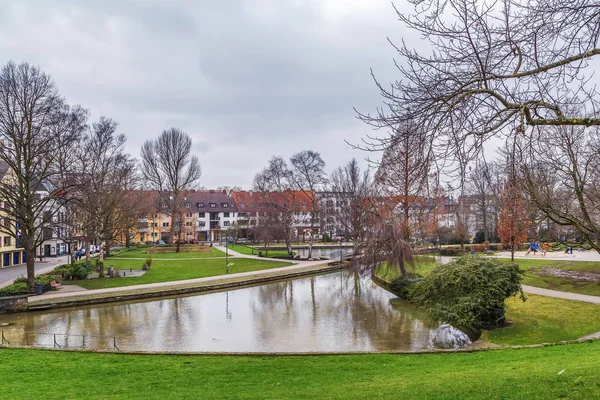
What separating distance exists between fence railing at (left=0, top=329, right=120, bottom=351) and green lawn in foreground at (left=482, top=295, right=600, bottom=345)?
1391 cm

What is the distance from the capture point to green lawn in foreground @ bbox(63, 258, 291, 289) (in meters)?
28.3

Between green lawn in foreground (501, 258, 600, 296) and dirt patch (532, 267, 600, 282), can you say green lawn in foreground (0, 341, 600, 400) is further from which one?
dirt patch (532, 267, 600, 282)

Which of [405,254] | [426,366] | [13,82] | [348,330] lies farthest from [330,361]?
[13,82]

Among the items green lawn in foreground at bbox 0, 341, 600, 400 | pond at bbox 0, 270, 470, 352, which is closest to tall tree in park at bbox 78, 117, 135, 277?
pond at bbox 0, 270, 470, 352

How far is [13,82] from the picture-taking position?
23516 millimetres

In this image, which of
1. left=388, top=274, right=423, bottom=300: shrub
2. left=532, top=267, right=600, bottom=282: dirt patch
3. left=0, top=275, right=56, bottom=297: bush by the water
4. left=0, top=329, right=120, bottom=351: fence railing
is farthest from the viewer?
left=532, top=267, right=600, bottom=282: dirt patch

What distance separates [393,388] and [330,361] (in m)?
4.00

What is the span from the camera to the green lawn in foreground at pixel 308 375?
727 cm

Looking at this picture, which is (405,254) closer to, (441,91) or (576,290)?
(576,290)

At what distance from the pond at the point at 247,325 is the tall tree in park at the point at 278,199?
19.8m

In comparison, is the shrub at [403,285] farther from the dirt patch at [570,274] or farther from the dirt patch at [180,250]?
the dirt patch at [180,250]

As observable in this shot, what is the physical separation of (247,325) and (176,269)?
1894 cm

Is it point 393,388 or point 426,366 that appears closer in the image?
point 393,388

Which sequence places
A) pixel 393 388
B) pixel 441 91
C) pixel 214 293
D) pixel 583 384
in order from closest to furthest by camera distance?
1. pixel 441 91
2. pixel 583 384
3. pixel 393 388
4. pixel 214 293
